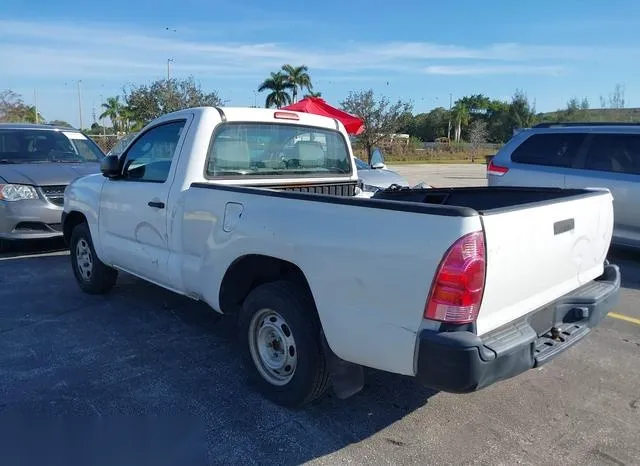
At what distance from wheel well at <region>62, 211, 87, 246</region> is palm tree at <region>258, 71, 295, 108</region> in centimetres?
4798

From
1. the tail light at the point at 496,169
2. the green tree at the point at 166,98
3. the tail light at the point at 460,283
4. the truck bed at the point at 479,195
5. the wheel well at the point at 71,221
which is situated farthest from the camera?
the green tree at the point at 166,98

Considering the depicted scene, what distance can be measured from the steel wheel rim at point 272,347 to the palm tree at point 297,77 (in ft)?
172

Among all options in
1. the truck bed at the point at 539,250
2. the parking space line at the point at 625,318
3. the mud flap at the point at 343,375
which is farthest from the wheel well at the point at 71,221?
the parking space line at the point at 625,318

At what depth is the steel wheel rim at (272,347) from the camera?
Result: 11.4 feet

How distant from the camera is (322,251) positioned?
302cm

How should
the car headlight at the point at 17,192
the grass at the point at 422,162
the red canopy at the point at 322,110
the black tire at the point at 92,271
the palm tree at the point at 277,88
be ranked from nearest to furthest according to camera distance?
the black tire at the point at 92,271 → the car headlight at the point at 17,192 → the red canopy at the point at 322,110 → the grass at the point at 422,162 → the palm tree at the point at 277,88

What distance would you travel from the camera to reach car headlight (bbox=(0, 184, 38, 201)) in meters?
7.60

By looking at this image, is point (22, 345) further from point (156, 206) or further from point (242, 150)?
point (242, 150)

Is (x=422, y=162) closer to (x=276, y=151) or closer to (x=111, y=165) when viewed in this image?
(x=276, y=151)

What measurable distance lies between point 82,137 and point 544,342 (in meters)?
8.54

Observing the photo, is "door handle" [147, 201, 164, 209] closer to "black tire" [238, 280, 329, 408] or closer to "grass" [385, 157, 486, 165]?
"black tire" [238, 280, 329, 408]

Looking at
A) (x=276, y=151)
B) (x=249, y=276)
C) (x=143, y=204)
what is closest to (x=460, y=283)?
(x=249, y=276)

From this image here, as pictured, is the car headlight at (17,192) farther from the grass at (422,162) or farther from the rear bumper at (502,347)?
the grass at (422,162)

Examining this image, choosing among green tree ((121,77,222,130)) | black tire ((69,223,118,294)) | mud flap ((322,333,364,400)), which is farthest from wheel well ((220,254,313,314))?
green tree ((121,77,222,130))
